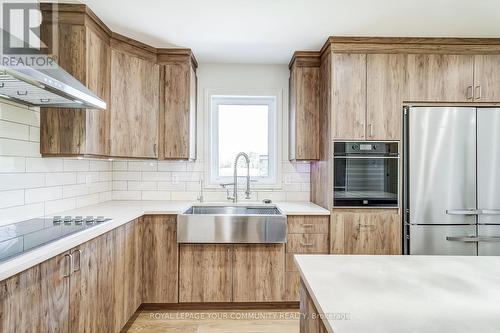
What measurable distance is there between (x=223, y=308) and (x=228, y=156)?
1.59 m

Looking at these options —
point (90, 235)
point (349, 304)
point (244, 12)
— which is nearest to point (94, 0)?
point (244, 12)

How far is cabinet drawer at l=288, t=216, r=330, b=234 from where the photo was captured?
263cm

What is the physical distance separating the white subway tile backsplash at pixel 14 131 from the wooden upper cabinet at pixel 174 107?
3.67ft

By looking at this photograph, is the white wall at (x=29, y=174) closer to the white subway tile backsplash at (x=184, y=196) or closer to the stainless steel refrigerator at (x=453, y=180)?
the white subway tile backsplash at (x=184, y=196)

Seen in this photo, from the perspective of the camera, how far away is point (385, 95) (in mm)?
2617

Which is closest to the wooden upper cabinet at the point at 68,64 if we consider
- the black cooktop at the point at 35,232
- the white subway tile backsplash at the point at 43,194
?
the white subway tile backsplash at the point at 43,194

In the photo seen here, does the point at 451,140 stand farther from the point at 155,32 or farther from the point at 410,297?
the point at 155,32

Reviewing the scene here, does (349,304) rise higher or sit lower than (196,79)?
lower

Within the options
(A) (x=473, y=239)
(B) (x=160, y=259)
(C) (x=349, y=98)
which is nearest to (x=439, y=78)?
(C) (x=349, y=98)

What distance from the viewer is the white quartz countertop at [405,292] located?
29.6 inches

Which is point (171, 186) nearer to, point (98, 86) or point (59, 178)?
point (59, 178)

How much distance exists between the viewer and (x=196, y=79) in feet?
10.8

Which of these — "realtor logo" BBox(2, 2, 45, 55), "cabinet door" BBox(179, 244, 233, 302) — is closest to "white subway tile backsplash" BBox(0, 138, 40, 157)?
"realtor logo" BBox(2, 2, 45, 55)

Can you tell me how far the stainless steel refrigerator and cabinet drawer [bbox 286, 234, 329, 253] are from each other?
734 millimetres
